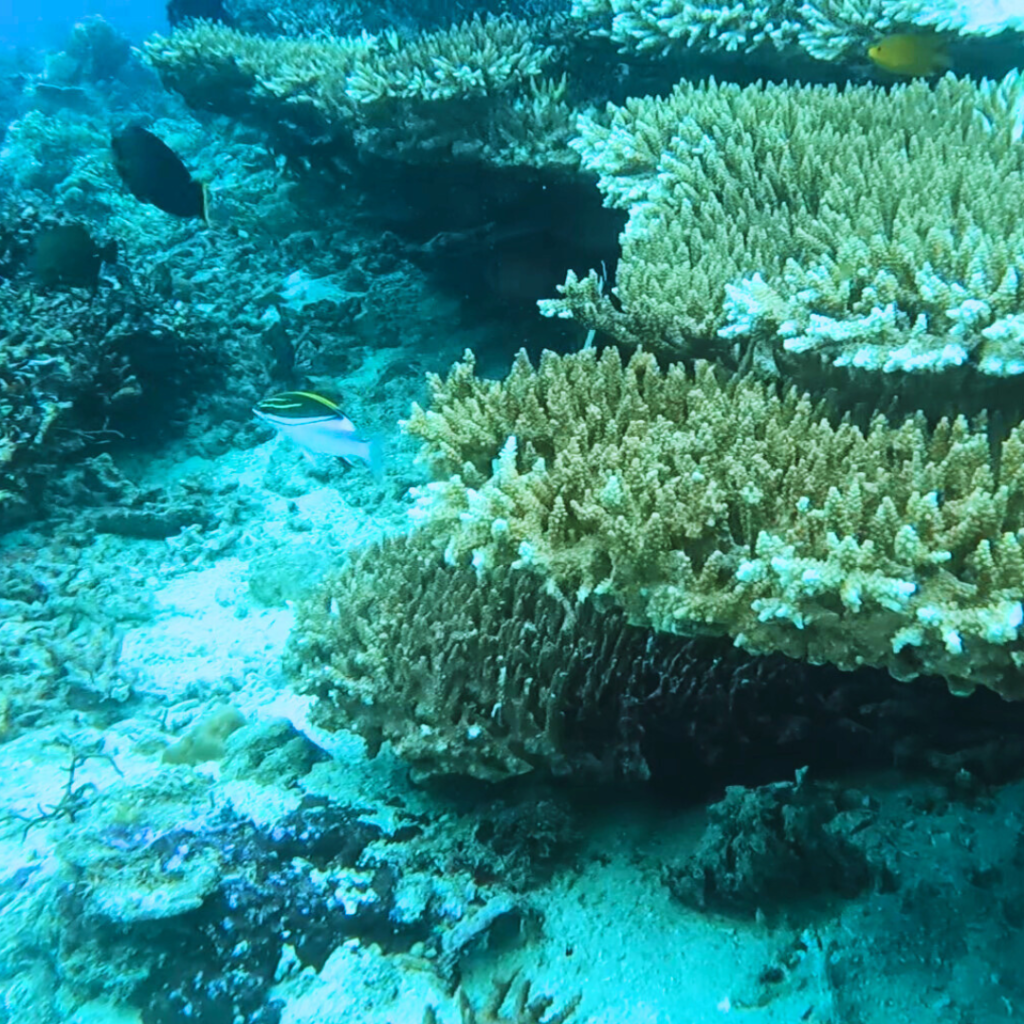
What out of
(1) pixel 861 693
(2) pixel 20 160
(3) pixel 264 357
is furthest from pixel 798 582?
(2) pixel 20 160

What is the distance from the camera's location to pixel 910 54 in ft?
15.7

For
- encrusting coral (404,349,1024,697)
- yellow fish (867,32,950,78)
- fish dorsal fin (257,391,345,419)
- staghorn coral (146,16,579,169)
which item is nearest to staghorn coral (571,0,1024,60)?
yellow fish (867,32,950,78)

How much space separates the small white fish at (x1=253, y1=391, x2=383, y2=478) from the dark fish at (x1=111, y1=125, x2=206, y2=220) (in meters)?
2.49

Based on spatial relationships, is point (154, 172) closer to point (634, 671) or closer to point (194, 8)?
point (634, 671)

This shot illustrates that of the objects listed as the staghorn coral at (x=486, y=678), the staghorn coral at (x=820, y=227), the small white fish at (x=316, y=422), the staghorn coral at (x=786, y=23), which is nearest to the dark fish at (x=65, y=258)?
the small white fish at (x=316, y=422)

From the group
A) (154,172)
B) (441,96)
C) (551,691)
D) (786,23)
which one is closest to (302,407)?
(551,691)

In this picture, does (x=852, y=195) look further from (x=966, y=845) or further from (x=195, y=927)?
(x=195, y=927)

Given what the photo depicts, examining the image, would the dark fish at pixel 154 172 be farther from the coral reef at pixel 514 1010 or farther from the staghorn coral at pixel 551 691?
the coral reef at pixel 514 1010

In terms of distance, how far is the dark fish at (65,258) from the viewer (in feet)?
20.5

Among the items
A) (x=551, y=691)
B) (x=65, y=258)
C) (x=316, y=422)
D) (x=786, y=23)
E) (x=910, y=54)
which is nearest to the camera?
(x=551, y=691)

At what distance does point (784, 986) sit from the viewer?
2.63 metres

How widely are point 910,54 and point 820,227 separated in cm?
249

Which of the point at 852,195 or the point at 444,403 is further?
the point at 852,195

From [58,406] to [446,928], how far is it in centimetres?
437
